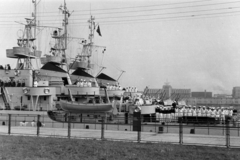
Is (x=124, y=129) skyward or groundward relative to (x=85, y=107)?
groundward

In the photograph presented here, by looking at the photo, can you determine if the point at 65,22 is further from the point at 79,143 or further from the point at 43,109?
the point at 79,143

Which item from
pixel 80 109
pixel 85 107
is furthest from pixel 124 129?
pixel 80 109

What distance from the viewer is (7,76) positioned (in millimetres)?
31250

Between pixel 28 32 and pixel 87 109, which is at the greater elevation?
pixel 28 32

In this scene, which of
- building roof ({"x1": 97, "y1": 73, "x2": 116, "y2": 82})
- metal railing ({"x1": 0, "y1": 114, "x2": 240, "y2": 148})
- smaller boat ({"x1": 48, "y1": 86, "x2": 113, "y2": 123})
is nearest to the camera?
metal railing ({"x1": 0, "y1": 114, "x2": 240, "y2": 148})

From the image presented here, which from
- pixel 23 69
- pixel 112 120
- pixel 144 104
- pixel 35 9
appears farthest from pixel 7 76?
pixel 144 104

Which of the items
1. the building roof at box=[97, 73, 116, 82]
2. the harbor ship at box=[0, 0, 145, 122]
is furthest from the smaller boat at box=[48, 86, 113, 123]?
the building roof at box=[97, 73, 116, 82]

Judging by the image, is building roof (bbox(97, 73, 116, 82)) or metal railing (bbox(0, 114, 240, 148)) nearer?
metal railing (bbox(0, 114, 240, 148))

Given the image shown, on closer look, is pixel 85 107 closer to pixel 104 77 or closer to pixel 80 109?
pixel 80 109

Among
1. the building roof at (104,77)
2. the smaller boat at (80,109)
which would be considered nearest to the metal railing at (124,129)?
the smaller boat at (80,109)

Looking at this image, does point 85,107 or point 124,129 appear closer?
point 124,129

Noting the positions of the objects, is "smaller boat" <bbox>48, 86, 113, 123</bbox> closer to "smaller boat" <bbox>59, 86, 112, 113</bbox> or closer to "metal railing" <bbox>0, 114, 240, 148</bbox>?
"smaller boat" <bbox>59, 86, 112, 113</bbox>

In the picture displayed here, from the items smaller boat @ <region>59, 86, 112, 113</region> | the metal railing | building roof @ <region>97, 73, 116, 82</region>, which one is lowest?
the metal railing

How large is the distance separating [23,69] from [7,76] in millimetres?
1967
